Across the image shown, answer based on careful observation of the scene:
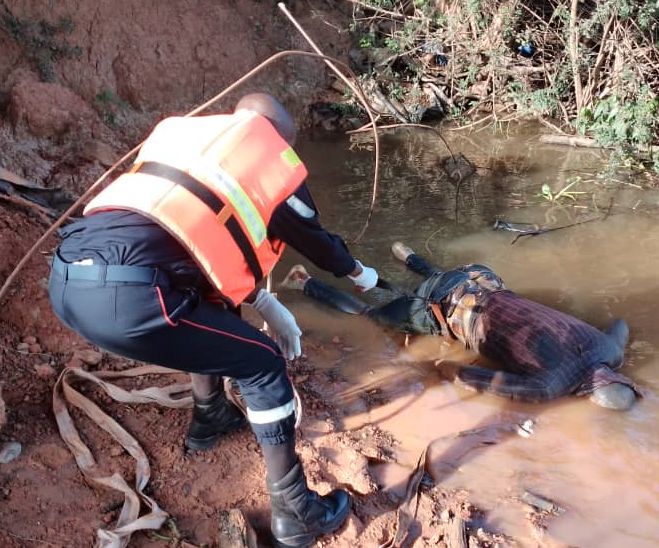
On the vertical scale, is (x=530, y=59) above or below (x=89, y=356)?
below

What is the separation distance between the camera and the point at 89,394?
3.10m

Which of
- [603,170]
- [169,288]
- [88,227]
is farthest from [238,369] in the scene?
[603,170]

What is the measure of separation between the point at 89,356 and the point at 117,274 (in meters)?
1.58

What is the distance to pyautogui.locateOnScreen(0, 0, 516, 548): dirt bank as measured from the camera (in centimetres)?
258

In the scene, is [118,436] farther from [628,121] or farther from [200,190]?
[628,121]

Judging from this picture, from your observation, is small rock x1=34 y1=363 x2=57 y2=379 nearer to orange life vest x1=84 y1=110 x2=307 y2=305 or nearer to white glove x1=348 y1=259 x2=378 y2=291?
orange life vest x1=84 y1=110 x2=307 y2=305

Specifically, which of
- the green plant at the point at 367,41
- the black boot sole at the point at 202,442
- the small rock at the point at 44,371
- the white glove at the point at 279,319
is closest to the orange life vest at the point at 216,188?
the white glove at the point at 279,319

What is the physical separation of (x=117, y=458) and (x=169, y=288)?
119 cm

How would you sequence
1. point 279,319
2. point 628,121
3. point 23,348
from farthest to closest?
point 628,121 → point 23,348 → point 279,319

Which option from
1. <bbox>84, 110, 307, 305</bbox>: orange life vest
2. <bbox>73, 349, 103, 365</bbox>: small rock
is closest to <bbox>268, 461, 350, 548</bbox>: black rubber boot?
<bbox>84, 110, 307, 305</bbox>: orange life vest

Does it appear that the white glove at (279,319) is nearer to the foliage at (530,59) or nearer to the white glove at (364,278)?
the white glove at (364,278)

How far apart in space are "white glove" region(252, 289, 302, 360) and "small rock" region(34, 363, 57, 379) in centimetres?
122

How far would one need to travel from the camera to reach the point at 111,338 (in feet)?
6.56

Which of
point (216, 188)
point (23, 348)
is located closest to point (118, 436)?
point (23, 348)
